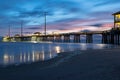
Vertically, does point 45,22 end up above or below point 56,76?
above

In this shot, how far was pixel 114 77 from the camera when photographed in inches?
444

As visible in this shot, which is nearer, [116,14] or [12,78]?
[12,78]

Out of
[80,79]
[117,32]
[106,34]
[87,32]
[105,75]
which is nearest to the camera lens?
[80,79]

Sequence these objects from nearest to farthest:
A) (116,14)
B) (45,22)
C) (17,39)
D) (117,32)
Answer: (117,32), (116,14), (45,22), (17,39)

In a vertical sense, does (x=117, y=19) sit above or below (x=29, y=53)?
above

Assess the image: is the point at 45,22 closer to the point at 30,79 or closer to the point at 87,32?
the point at 87,32

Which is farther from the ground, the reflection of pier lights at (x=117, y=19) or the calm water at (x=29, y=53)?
the reflection of pier lights at (x=117, y=19)

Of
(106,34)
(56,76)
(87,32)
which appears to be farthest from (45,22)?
(56,76)

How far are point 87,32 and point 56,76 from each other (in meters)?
74.7

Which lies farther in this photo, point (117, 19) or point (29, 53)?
point (117, 19)

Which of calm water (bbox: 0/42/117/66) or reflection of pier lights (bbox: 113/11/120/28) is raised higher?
reflection of pier lights (bbox: 113/11/120/28)

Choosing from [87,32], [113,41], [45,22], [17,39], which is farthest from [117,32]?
[17,39]

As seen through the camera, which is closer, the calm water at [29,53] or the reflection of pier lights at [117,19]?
the calm water at [29,53]

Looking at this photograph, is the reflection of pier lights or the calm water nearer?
the calm water
